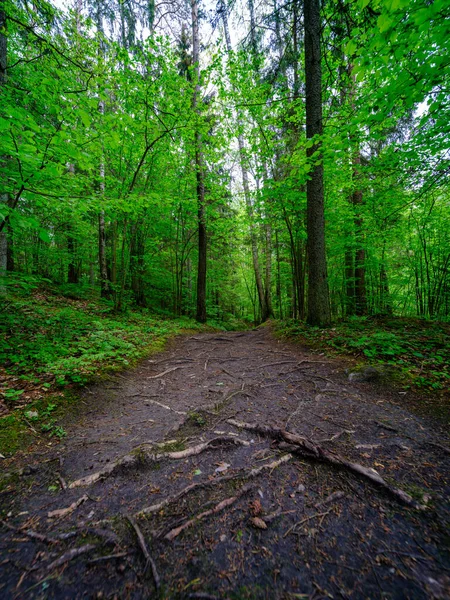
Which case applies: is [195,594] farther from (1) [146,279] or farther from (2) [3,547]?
(1) [146,279]

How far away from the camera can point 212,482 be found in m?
1.87

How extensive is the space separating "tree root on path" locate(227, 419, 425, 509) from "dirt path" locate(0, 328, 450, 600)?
17mm

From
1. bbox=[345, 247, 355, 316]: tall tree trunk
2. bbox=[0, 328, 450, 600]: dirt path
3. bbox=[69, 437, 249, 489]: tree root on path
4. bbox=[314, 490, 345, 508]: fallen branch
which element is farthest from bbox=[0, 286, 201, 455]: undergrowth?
bbox=[345, 247, 355, 316]: tall tree trunk

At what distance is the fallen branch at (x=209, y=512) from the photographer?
1451 millimetres

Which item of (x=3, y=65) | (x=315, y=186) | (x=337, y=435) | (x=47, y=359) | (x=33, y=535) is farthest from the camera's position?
(x=315, y=186)

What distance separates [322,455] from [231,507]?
0.93 metres

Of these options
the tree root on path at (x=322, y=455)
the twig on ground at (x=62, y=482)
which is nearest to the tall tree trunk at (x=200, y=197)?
the tree root on path at (x=322, y=455)

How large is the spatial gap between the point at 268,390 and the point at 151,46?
9.97 meters

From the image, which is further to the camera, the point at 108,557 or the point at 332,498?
the point at 332,498

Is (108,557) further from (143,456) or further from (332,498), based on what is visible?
(332,498)

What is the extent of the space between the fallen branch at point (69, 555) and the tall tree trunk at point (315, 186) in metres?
6.06

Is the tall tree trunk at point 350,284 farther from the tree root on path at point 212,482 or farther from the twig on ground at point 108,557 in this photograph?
the twig on ground at point 108,557

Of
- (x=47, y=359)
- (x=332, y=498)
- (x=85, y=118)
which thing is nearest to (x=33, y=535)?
(x=332, y=498)

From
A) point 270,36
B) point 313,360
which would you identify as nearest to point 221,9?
point 270,36
